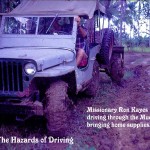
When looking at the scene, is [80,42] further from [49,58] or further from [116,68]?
[116,68]

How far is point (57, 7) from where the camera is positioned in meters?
6.16

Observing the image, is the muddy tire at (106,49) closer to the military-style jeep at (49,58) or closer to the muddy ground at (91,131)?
the military-style jeep at (49,58)

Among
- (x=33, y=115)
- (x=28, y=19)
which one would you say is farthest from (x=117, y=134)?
(x=28, y=19)

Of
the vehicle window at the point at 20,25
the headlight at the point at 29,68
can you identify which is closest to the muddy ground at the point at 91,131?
the headlight at the point at 29,68

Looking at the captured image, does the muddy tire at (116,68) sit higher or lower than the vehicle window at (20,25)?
lower

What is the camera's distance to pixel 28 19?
5.79 m

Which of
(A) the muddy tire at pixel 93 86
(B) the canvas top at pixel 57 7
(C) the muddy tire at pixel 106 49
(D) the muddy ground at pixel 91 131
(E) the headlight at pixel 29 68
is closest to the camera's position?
(E) the headlight at pixel 29 68

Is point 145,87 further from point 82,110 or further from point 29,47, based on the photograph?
point 29,47

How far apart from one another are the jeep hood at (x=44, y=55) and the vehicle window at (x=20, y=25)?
1.64ft

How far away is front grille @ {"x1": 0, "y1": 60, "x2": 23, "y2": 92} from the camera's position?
4.24 meters

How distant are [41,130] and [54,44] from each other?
62.0 inches

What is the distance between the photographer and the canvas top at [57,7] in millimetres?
5811

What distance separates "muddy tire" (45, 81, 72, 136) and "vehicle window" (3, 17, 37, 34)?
1723 millimetres

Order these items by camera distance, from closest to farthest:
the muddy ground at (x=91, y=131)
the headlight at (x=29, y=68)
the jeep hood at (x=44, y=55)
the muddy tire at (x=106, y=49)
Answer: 1. the headlight at (x=29, y=68)
2. the jeep hood at (x=44, y=55)
3. the muddy ground at (x=91, y=131)
4. the muddy tire at (x=106, y=49)
